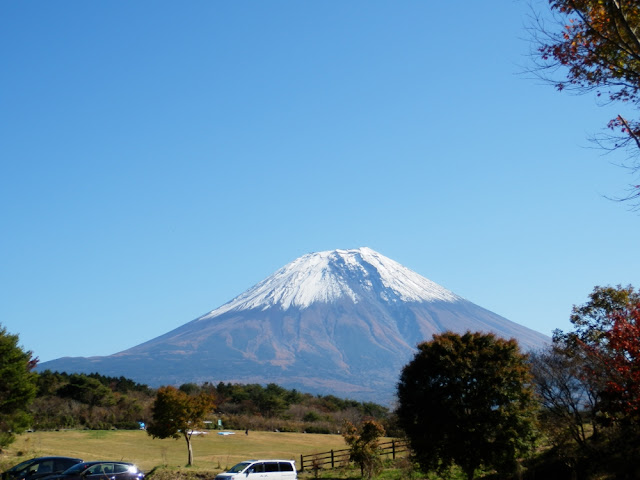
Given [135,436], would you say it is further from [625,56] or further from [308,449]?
[625,56]

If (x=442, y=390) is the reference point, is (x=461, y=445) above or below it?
below

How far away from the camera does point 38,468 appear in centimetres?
2191

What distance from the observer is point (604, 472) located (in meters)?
17.7

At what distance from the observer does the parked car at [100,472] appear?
20.5 m

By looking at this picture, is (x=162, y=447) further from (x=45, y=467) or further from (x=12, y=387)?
(x=45, y=467)

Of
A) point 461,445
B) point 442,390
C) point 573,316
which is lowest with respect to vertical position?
point 461,445

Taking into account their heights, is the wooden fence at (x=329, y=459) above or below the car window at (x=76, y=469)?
below

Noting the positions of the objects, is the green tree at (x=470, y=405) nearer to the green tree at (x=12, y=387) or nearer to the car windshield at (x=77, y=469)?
the car windshield at (x=77, y=469)

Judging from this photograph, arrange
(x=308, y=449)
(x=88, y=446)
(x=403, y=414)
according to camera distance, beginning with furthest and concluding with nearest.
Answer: (x=308, y=449), (x=88, y=446), (x=403, y=414)

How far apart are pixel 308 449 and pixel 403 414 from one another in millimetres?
25718

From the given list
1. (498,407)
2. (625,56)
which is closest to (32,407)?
(498,407)

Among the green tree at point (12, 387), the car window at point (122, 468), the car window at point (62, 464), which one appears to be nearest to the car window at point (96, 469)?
the car window at point (122, 468)

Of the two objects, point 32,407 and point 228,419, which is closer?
point 32,407

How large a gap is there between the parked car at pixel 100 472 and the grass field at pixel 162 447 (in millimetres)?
7704
